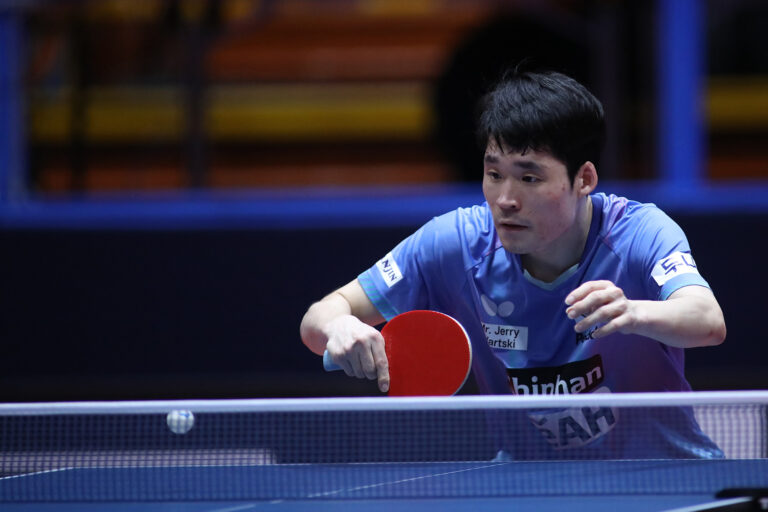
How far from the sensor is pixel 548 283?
2.64 m

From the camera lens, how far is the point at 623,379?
2.62m

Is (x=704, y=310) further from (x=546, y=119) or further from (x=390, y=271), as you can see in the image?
(x=390, y=271)

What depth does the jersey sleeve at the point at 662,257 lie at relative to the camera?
2369mm

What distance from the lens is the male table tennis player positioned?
2410 mm

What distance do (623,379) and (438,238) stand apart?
2.09 ft

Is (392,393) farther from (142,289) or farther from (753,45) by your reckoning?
(753,45)

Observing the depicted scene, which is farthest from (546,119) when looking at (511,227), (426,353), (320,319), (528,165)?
(320,319)

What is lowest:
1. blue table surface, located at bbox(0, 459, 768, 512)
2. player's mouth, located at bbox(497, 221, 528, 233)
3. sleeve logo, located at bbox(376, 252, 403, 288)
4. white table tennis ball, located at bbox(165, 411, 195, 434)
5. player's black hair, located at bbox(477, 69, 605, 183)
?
blue table surface, located at bbox(0, 459, 768, 512)

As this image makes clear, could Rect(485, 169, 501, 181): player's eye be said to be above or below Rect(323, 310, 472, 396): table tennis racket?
above

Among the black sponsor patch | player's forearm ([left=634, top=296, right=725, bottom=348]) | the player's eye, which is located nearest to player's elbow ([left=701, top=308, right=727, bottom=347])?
player's forearm ([left=634, top=296, right=725, bottom=348])

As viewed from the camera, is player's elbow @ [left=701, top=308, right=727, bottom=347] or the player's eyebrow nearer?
player's elbow @ [left=701, top=308, right=727, bottom=347]

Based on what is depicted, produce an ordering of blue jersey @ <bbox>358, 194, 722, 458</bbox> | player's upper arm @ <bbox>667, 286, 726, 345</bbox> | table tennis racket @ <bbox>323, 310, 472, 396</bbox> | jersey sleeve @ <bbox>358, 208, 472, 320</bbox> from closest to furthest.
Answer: player's upper arm @ <bbox>667, 286, 726, 345</bbox>, table tennis racket @ <bbox>323, 310, 472, 396</bbox>, blue jersey @ <bbox>358, 194, 722, 458</bbox>, jersey sleeve @ <bbox>358, 208, 472, 320</bbox>

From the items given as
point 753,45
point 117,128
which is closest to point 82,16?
point 117,128

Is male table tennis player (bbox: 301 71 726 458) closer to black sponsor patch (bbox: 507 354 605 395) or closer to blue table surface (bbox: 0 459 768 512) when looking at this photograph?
black sponsor patch (bbox: 507 354 605 395)
